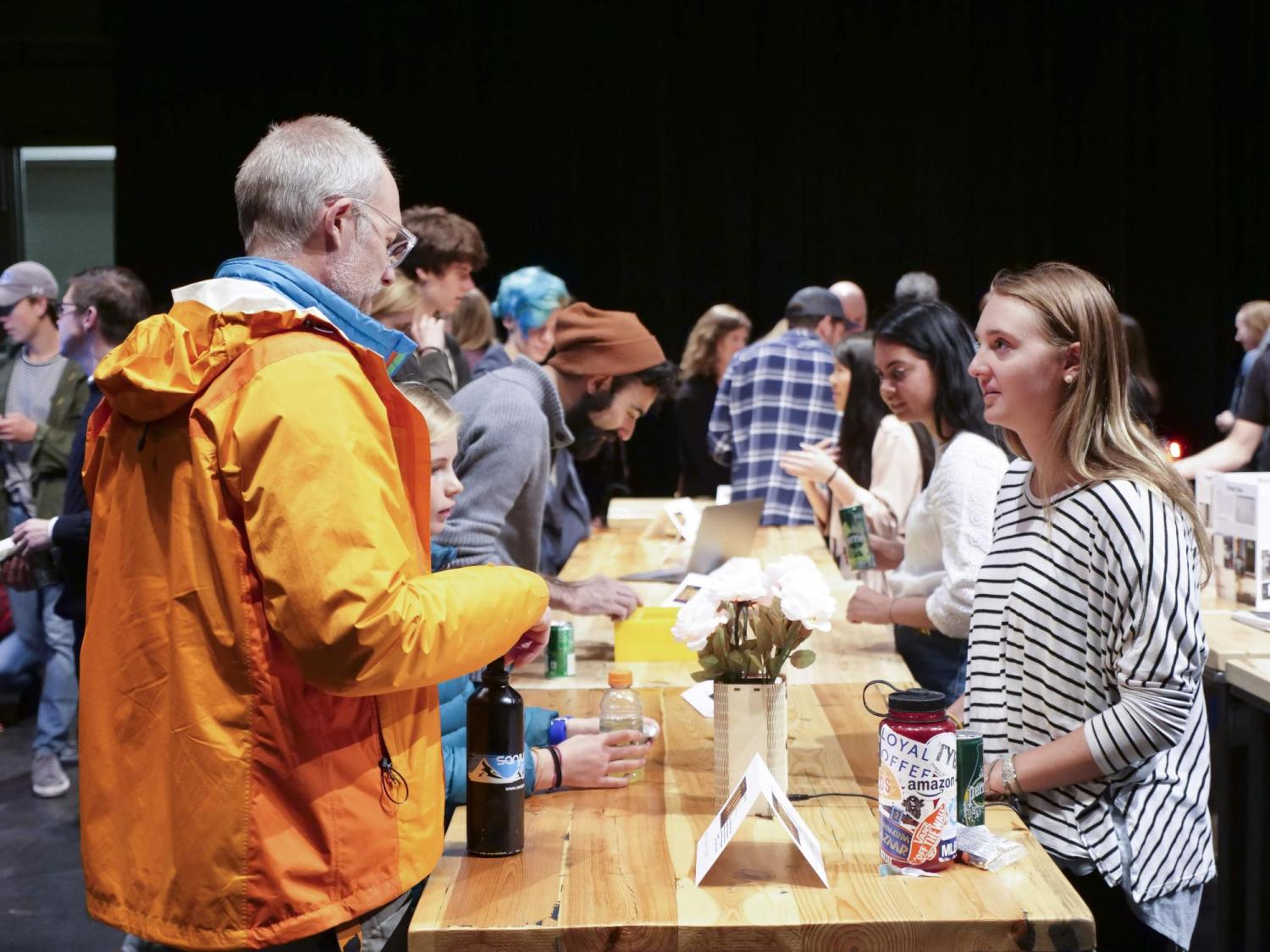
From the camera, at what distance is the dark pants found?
1.86 meters

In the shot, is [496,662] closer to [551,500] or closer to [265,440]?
[265,440]

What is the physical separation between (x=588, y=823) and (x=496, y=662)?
0.30 metres

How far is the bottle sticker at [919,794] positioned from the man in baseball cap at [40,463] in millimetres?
3660

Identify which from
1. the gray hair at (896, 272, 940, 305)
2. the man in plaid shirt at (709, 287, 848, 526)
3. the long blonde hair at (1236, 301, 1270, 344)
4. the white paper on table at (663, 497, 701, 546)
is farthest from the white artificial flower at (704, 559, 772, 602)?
the long blonde hair at (1236, 301, 1270, 344)

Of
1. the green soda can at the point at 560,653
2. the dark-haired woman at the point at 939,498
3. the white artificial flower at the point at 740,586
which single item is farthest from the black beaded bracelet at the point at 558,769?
the dark-haired woman at the point at 939,498

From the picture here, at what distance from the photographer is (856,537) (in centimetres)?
321

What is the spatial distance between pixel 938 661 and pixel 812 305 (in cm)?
309

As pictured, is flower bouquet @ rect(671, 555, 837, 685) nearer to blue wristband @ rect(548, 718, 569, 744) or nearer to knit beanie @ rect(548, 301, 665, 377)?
blue wristband @ rect(548, 718, 569, 744)

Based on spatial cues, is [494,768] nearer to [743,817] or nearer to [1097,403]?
[743,817]

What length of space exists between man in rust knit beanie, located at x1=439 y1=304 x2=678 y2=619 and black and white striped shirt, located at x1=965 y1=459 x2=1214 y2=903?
108 cm

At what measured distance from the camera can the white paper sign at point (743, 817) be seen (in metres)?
1.57

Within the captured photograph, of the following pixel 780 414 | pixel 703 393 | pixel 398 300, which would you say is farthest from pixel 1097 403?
pixel 703 393

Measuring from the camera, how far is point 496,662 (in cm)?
165

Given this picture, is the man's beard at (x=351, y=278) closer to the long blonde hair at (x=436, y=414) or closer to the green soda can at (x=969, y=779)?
the long blonde hair at (x=436, y=414)
